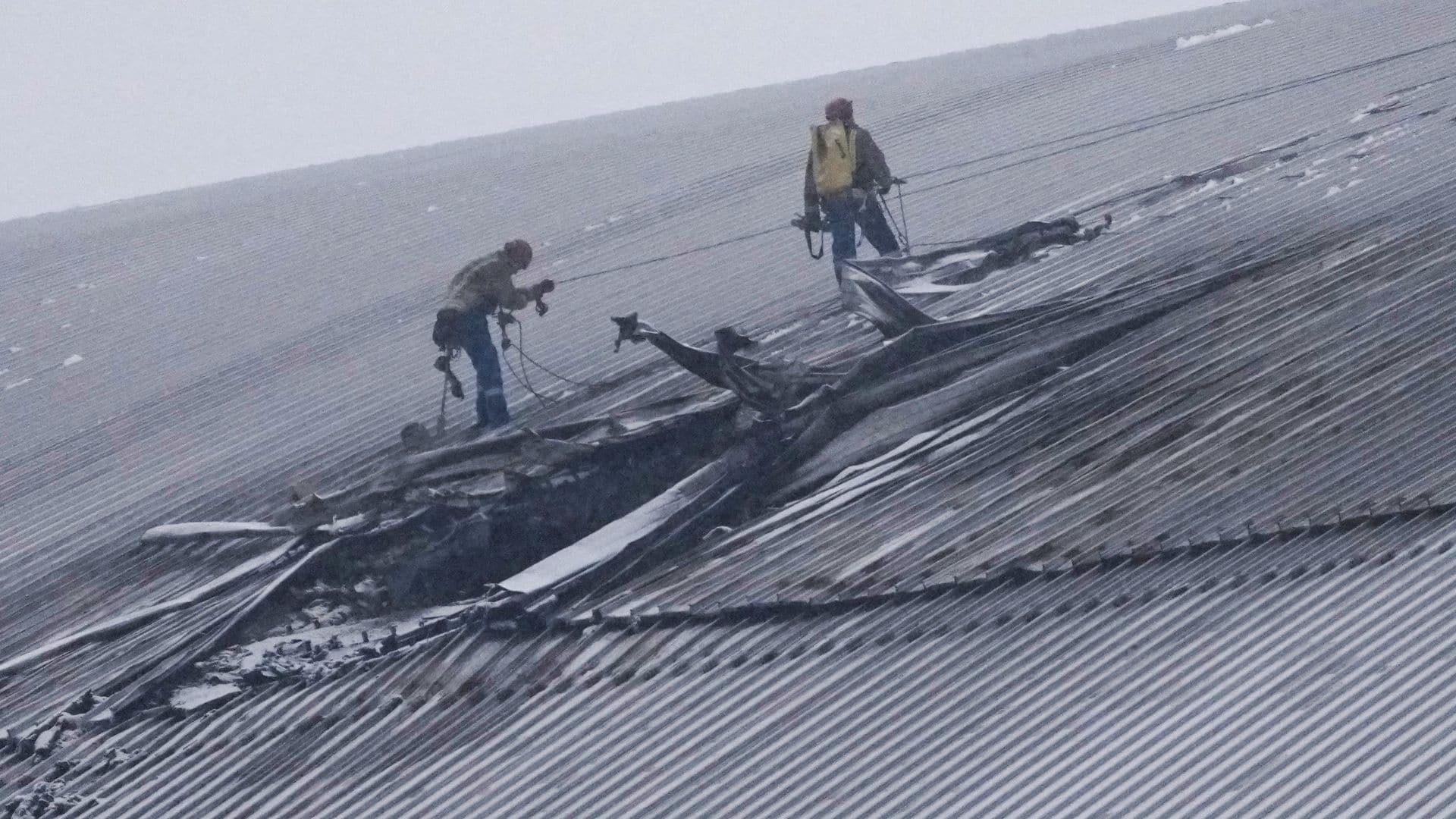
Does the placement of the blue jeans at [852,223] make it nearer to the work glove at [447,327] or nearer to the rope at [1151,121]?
the rope at [1151,121]

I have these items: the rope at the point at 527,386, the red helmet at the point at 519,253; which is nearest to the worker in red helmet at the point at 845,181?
the rope at the point at 527,386

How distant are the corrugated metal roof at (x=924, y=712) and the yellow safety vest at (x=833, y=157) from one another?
5.78 meters

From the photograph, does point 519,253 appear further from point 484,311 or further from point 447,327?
point 447,327

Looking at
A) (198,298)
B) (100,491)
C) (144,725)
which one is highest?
(198,298)

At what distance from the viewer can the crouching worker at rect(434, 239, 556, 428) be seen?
42.6 ft

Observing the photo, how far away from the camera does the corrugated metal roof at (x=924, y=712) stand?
22.7 ft

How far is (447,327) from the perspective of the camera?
42.7 ft

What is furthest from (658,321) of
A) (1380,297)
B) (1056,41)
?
(1056,41)

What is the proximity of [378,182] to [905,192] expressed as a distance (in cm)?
895

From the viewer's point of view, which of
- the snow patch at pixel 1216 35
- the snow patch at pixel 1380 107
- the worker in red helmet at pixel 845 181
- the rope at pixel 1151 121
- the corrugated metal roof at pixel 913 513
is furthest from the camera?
the snow patch at pixel 1216 35

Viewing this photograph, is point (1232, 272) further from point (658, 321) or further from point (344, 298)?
point (344, 298)

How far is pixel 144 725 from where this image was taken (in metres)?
9.69

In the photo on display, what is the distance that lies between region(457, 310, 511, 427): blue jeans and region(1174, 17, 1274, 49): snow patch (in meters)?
13.0

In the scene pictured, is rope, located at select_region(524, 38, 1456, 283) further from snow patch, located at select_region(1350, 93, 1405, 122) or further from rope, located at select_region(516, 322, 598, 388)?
rope, located at select_region(516, 322, 598, 388)
